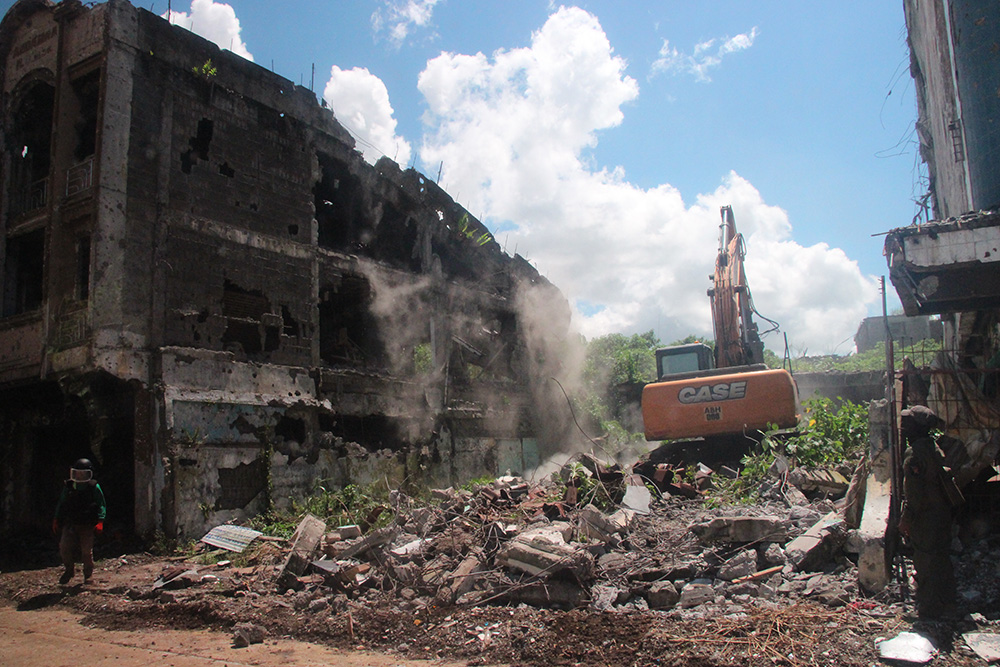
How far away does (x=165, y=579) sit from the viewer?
26.1 ft

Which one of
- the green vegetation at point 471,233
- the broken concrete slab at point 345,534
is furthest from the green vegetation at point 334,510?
the green vegetation at point 471,233

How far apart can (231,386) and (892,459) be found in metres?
9.63

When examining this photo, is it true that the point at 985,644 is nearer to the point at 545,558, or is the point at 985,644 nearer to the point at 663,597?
the point at 663,597

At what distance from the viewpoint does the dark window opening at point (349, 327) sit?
14844 mm

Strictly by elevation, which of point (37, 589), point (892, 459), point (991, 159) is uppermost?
point (991, 159)

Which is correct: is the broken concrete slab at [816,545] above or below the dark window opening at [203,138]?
below

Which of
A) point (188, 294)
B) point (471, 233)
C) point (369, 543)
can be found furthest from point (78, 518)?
point (471, 233)

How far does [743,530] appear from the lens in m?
6.49

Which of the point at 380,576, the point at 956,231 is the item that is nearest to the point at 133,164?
the point at 380,576

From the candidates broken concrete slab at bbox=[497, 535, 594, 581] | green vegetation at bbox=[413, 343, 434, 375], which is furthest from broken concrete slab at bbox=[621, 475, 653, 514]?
green vegetation at bbox=[413, 343, 434, 375]

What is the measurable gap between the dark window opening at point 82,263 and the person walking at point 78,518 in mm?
4445

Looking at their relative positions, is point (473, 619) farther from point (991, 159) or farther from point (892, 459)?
point (991, 159)

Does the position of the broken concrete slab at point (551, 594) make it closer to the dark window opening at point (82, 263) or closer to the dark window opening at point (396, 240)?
the dark window opening at point (82, 263)

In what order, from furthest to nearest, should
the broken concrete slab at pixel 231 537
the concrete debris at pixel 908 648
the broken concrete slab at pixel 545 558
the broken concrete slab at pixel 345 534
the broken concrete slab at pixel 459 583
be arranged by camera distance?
the broken concrete slab at pixel 231 537 < the broken concrete slab at pixel 345 534 < the broken concrete slab at pixel 459 583 < the broken concrete slab at pixel 545 558 < the concrete debris at pixel 908 648
